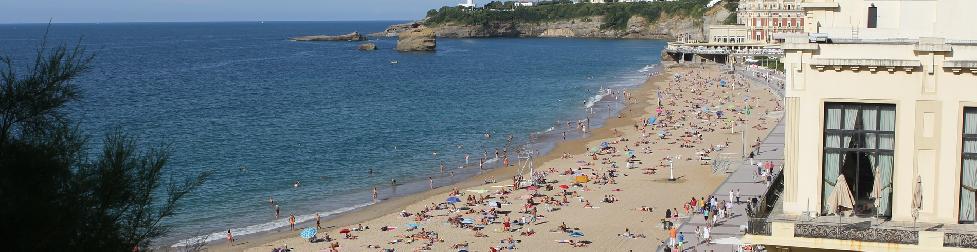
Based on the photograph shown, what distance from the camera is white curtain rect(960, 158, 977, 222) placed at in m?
11.8

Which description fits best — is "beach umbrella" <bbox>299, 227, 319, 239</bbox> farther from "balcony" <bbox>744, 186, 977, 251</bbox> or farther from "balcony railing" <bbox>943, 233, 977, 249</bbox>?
"balcony railing" <bbox>943, 233, 977, 249</bbox>

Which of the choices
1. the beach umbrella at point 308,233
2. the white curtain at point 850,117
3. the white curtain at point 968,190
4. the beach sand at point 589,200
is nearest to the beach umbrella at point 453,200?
the beach sand at point 589,200

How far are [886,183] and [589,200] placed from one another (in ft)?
93.8

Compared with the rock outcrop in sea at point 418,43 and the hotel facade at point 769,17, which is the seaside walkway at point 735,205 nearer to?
the hotel facade at point 769,17

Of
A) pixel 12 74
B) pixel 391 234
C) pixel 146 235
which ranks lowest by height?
pixel 391 234

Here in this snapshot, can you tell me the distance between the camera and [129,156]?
12.1 metres

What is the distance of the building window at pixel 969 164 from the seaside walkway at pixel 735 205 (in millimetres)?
8434

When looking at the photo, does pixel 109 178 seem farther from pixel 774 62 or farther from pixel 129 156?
pixel 774 62

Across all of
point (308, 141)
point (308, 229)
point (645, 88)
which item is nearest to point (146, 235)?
point (308, 229)

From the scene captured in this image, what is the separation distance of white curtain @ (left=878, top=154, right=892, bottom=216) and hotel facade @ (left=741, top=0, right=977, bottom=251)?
0.04 feet

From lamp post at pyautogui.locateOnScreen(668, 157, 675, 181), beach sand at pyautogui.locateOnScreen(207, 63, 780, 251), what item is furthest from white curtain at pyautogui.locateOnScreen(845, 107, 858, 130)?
lamp post at pyautogui.locateOnScreen(668, 157, 675, 181)

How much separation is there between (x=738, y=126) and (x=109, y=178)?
5386 cm

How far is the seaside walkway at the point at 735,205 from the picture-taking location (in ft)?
95.4

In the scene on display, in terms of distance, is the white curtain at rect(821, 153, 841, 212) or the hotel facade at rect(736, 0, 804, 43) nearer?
the white curtain at rect(821, 153, 841, 212)
